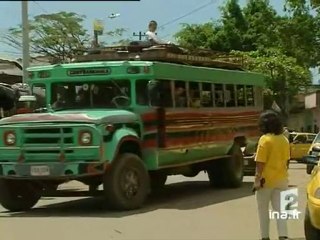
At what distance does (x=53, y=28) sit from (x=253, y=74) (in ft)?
75.5

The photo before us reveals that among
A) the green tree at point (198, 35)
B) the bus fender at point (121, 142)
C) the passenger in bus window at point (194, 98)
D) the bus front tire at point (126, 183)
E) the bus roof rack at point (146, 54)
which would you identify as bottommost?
the bus front tire at point (126, 183)

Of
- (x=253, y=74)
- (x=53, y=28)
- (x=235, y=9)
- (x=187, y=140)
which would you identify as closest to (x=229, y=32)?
(x=235, y=9)

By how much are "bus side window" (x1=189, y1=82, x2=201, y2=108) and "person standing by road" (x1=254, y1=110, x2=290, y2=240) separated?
20.3 feet

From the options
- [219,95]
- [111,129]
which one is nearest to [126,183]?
[111,129]

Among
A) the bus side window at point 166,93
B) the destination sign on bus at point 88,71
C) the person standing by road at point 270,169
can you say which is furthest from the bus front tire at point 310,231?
the destination sign on bus at point 88,71

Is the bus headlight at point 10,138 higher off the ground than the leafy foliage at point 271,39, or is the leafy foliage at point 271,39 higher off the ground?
the leafy foliage at point 271,39

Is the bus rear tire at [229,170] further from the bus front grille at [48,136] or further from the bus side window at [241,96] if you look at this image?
the bus front grille at [48,136]

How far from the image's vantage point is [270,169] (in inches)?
324

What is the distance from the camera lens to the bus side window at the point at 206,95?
49.3 ft

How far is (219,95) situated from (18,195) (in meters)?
5.10

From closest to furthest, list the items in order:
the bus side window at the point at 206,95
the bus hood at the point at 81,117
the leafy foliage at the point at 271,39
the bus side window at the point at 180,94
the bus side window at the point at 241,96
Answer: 1. the bus hood at the point at 81,117
2. the bus side window at the point at 180,94
3. the bus side window at the point at 206,95
4. the bus side window at the point at 241,96
5. the leafy foliage at the point at 271,39

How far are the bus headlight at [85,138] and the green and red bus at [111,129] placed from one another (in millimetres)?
16

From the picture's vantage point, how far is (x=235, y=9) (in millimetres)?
51625

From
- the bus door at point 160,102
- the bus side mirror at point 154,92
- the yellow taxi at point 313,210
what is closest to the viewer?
the yellow taxi at point 313,210
